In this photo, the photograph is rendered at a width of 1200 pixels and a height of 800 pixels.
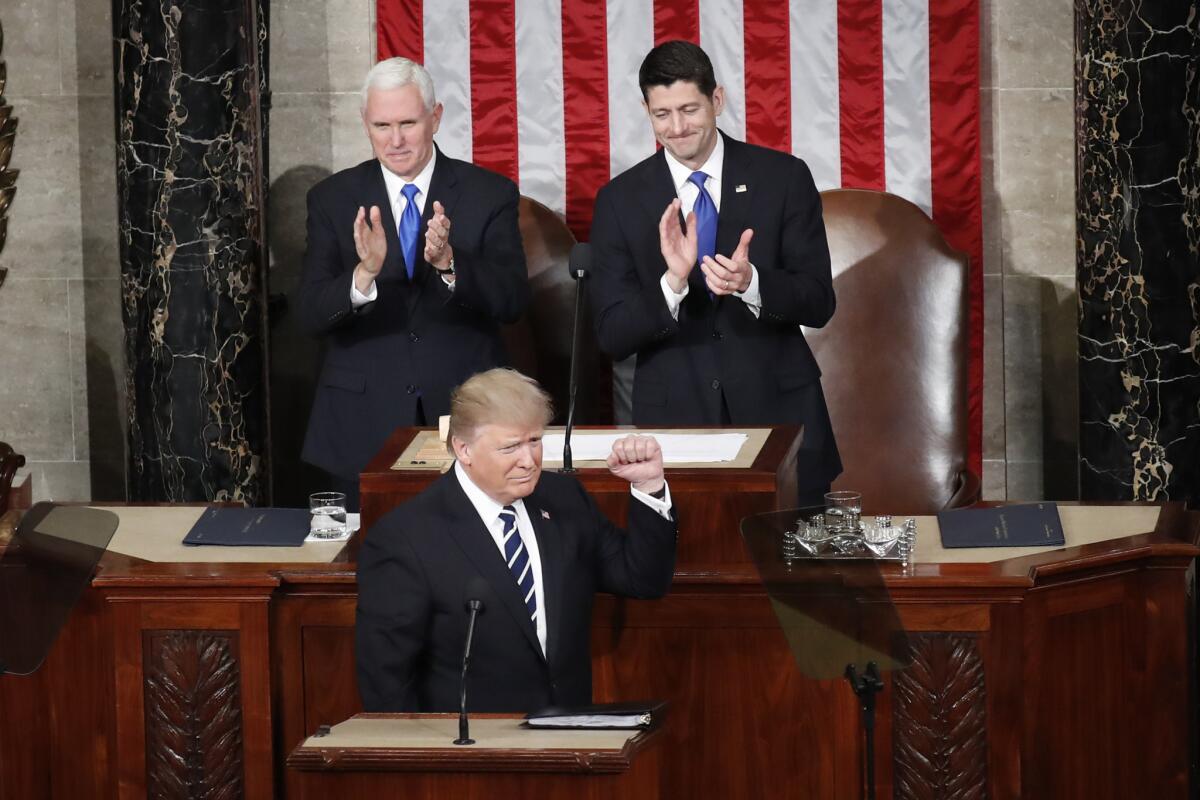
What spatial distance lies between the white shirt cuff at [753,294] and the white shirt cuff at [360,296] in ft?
3.43

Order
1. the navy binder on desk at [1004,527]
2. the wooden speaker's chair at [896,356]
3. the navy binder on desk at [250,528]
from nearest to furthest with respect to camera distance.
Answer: the navy binder on desk at [1004,527], the navy binder on desk at [250,528], the wooden speaker's chair at [896,356]

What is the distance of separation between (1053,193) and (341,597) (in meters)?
3.90

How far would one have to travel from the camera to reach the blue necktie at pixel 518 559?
393 cm

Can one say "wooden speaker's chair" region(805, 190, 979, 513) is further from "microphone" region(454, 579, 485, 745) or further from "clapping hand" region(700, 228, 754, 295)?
"microphone" region(454, 579, 485, 745)

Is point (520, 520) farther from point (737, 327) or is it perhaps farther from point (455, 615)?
point (737, 327)

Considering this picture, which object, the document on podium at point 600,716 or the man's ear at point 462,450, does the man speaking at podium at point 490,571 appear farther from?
the document on podium at point 600,716

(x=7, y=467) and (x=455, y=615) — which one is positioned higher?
(x=7, y=467)

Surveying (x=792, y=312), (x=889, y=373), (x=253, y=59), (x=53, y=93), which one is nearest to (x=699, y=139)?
(x=792, y=312)

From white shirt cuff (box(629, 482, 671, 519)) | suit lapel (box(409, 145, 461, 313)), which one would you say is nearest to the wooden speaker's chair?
suit lapel (box(409, 145, 461, 313))

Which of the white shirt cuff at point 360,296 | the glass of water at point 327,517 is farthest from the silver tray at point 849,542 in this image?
the white shirt cuff at point 360,296

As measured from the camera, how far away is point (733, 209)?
17.8 ft

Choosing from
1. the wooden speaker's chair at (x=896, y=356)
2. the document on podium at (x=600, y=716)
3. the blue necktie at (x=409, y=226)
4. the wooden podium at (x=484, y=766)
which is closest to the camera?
the wooden podium at (x=484, y=766)

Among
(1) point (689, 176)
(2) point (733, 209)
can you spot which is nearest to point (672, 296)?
(2) point (733, 209)

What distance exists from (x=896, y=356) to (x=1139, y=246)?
944 mm
